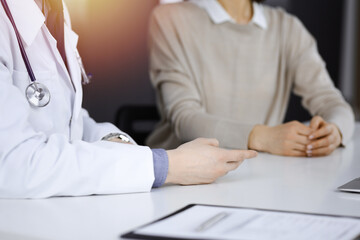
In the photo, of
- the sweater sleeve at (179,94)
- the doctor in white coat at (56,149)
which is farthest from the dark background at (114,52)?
the doctor in white coat at (56,149)

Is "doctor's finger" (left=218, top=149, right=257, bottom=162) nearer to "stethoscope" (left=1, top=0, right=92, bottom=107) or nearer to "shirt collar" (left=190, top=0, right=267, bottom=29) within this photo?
"stethoscope" (left=1, top=0, right=92, bottom=107)

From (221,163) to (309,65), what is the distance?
1.19 metres

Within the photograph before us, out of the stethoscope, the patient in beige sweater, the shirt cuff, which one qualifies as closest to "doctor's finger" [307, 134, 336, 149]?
the patient in beige sweater

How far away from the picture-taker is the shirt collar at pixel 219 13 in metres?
2.20

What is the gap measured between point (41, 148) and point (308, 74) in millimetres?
1452

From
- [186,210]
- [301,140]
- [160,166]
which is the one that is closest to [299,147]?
[301,140]

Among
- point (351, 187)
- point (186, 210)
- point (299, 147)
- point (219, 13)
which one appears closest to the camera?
point (186, 210)

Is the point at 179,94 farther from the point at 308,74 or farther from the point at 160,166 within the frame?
the point at 160,166

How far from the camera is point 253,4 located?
230 centimetres

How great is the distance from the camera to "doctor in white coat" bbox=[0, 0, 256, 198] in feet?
3.24

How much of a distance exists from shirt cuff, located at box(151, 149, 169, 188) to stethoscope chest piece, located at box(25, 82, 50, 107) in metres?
0.24

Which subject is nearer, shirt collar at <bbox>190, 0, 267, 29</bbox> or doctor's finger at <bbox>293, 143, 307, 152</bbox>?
doctor's finger at <bbox>293, 143, 307, 152</bbox>

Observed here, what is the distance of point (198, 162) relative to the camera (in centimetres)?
112

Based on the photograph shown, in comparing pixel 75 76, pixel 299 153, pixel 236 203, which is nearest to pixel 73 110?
pixel 75 76
